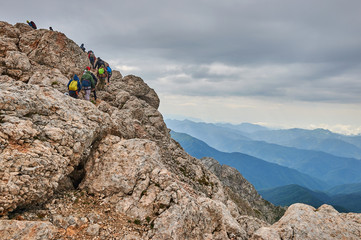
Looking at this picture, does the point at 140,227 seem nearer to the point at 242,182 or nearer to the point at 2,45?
the point at 2,45

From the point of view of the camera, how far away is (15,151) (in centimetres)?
1143

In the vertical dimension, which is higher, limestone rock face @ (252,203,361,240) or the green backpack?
the green backpack

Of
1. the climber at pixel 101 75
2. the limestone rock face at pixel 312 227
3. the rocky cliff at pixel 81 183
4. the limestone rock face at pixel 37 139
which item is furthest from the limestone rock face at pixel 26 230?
the climber at pixel 101 75

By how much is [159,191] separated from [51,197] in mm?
7347

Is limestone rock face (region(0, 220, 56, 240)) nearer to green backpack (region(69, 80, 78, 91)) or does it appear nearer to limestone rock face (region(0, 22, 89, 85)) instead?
green backpack (region(69, 80, 78, 91))

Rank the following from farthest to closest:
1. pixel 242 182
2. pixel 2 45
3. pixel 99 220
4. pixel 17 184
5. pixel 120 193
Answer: pixel 242 182, pixel 2 45, pixel 120 193, pixel 99 220, pixel 17 184

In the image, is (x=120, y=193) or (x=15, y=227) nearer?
(x=15, y=227)

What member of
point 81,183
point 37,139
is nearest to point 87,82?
point 37,139

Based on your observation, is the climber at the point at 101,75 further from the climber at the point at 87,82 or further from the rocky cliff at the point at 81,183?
the rocky cliff at the point at 81,183

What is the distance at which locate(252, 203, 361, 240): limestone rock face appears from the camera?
1648 cm

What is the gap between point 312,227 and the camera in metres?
17.0

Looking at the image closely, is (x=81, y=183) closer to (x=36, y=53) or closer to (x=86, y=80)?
(x=86, y=80)

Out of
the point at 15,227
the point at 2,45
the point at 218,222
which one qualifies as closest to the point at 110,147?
the point at 15,227

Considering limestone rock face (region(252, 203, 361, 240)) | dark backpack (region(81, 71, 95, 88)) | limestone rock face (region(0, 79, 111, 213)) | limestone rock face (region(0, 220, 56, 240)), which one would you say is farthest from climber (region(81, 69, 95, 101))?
limestone rock face (region(252, 203, 361, 240))
